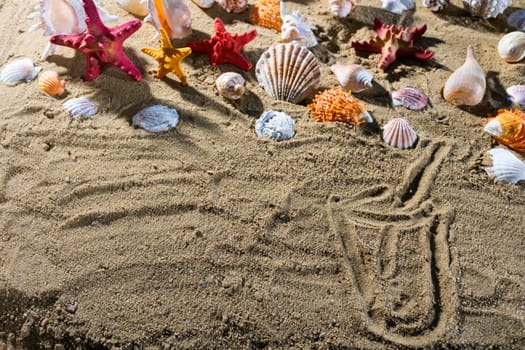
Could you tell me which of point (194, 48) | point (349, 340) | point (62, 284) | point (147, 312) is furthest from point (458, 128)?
point (62, 284)

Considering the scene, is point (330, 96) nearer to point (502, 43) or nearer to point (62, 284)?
point (502, 43)

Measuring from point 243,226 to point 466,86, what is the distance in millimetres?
1781

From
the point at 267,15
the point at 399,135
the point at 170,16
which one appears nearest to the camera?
the point at 399,135

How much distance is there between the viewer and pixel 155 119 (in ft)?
8.92

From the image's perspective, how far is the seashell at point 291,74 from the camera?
2.91m

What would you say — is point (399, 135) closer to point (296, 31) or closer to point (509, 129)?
point (509, 129)

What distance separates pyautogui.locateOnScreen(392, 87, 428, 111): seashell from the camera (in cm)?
296

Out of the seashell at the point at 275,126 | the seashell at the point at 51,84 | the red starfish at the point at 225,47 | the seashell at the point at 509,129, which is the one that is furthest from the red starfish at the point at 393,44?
the seashell at the point at 51,84

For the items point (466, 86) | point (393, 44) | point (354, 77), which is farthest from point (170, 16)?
point (466, 86)

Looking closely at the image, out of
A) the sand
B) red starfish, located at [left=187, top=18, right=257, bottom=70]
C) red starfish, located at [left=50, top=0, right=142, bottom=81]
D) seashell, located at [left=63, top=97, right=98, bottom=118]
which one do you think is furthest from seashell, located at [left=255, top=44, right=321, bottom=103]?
seashell, located at [left=63, top=97, right=98, bottom=118]

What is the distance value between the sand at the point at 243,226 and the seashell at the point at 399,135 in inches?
2.1

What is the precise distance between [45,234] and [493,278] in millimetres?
2327

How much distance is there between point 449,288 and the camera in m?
2.23

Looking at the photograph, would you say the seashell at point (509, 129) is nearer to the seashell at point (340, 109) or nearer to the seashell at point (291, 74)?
the seashell at point (340, 109)
